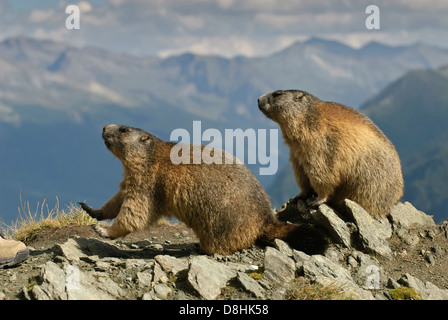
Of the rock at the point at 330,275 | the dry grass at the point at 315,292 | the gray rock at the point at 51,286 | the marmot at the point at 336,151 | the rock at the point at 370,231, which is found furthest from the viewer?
the marmot at the point at 336,151

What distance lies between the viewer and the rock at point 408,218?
1227 centimetres

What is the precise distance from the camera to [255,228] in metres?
10.8

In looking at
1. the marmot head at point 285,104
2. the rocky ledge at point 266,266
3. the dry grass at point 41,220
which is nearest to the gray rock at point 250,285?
the rocky ledge at point 266,266

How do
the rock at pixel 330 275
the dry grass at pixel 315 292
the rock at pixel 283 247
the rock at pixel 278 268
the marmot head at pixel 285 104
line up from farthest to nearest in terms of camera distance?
the marmot head at pixel 285 104 < the rock at pixel 283 247 < the rock at pixel 278 268 < the rock at pixel 330 275 < the dry grass at pixel 315 292

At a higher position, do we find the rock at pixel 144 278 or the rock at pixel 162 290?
the rock at pixel 144 278

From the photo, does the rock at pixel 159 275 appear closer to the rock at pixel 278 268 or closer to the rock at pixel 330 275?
the rock at pixel 278 268

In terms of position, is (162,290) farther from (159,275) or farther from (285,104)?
(285,104)

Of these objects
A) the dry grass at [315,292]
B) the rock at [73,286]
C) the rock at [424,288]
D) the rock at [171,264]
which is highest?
the rock at [171,264]

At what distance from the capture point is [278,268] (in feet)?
30.6

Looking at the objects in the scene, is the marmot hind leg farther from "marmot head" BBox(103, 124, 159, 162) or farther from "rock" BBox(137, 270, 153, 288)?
"rock" BBox(137, 270, 153, 288)

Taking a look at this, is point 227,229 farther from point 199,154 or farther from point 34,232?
point 34,232

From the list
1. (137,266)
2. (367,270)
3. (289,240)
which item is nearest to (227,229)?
(289,240)

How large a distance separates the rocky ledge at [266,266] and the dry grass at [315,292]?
4.5 inches

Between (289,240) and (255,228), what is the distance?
2.46ft
